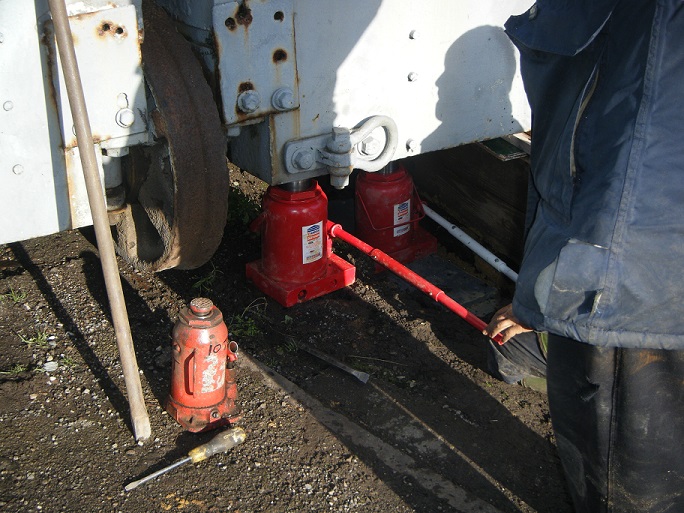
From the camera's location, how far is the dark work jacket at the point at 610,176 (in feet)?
5.04

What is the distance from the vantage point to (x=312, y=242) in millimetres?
3143

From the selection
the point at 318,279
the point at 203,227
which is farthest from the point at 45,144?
the point at 318,279

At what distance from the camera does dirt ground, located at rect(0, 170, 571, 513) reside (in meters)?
2.31

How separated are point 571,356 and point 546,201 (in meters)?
0.37

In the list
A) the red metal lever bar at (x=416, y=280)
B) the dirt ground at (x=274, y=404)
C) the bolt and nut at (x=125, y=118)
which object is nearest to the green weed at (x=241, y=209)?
the dirt ground at (x=274, y=404)

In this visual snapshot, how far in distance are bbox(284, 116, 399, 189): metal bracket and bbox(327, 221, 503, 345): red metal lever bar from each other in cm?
51

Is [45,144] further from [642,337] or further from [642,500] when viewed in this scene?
[642,500]

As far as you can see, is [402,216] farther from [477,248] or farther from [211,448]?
[211,448]

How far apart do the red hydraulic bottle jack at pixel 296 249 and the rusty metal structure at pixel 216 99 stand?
0.30 meters

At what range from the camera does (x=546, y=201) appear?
1.83m

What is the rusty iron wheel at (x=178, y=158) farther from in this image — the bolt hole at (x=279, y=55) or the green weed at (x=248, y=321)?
the green weed at (x=248, y=321)

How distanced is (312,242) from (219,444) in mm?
996


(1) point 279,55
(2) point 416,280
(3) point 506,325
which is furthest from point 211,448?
(1) point 279,55

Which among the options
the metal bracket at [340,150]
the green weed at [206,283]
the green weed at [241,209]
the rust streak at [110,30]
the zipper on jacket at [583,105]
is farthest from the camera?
the green weed at [241,209]
